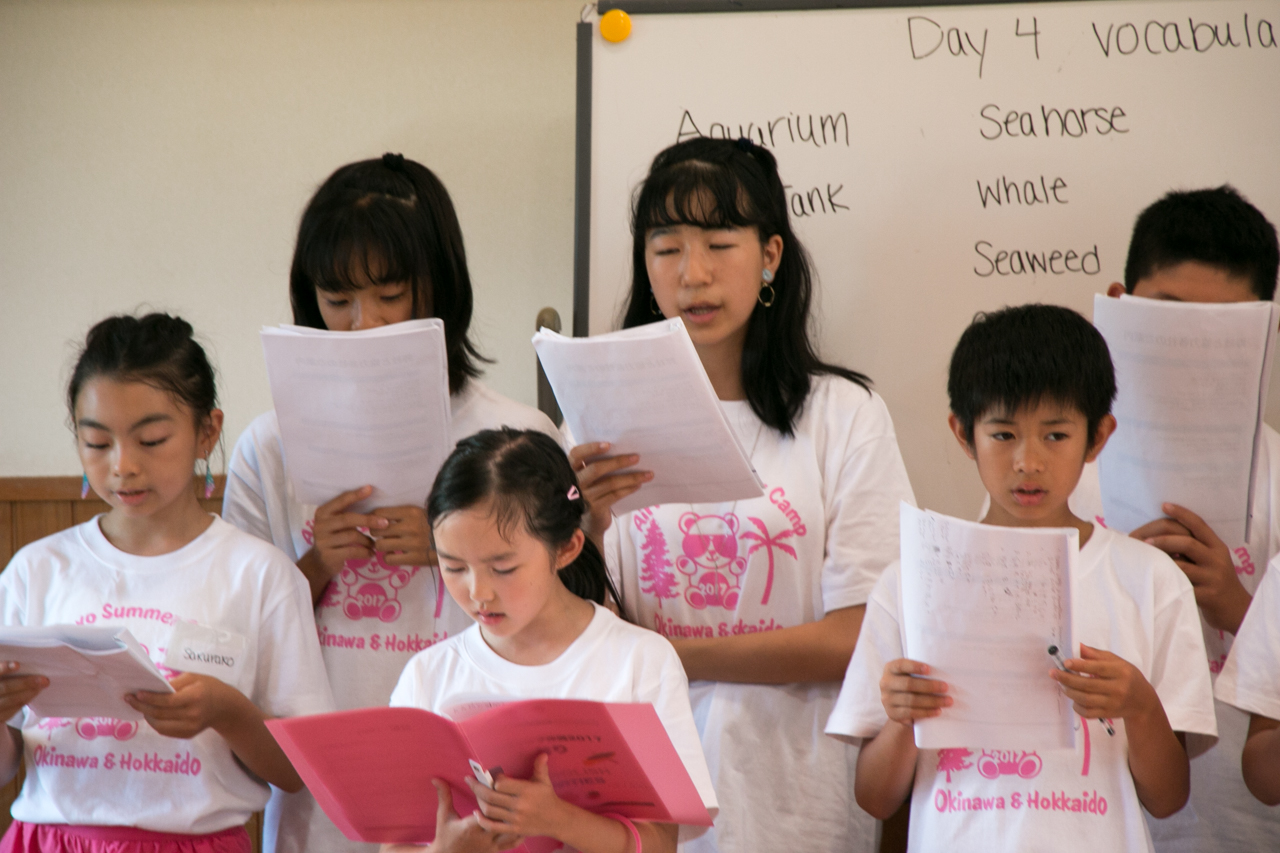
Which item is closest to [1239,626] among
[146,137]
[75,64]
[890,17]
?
[890,17]

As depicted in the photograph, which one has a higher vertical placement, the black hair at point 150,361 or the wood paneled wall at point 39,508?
the black hair at point 150,361

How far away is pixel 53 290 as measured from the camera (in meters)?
2.47

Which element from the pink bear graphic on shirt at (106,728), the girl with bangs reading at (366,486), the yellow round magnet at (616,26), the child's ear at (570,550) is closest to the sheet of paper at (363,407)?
the girl with bangs reading at (366,486)

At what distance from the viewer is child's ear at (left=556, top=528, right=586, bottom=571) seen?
4.95 feet

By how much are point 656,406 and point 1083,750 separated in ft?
2.27

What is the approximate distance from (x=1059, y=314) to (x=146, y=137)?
6.29 feet

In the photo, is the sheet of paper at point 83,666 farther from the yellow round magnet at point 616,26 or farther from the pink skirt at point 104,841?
the yellow round magnet at point 616,26

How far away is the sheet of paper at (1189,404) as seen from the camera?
5.31 feet

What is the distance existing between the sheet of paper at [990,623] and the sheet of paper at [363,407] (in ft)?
2.28

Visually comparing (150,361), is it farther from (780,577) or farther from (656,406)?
(780,577)

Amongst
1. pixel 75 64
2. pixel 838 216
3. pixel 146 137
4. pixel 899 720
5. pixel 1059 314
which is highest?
pixel 75 64

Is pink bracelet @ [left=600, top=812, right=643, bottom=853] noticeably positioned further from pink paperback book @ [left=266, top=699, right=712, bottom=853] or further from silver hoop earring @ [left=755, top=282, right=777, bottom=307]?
silver hoop earring @ [left=755, top=282, right=777, bottom=307]

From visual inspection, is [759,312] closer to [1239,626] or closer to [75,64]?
[1239,626]

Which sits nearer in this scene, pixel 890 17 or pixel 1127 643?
pixel 1127 643
